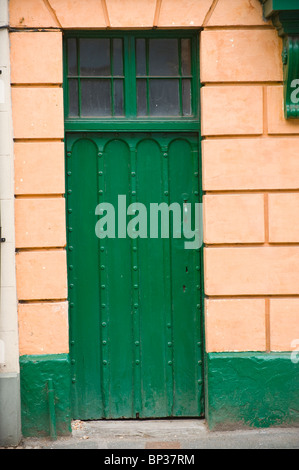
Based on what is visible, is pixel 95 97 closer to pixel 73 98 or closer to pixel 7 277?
pixel 73 98

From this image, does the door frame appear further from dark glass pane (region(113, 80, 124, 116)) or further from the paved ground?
the paved ground

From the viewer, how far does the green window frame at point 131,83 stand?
5734 mm

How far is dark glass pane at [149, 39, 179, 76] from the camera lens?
5793 millimetres

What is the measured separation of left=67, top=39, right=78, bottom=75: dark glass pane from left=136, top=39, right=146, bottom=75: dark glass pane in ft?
1.82

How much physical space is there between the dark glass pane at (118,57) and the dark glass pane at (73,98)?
1.24 ft

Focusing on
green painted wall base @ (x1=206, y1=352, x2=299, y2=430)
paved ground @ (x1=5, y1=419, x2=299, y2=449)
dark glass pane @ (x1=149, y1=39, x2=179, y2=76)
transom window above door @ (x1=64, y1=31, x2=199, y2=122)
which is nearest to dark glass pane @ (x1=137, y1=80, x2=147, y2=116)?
transom window above door @ (x1=64, y1=31, x2=199, y2=122)

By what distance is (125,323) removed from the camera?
5.85 metres

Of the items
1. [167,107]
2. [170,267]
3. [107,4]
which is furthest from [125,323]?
[107,4]

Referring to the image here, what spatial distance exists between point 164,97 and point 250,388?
272 cm

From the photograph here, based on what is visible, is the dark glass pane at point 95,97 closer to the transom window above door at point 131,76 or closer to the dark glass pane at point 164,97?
the transom window above door at point 131,76

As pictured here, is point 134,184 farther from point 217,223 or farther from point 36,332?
point 36,332

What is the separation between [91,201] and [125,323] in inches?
45.4

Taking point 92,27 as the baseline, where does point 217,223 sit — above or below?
below

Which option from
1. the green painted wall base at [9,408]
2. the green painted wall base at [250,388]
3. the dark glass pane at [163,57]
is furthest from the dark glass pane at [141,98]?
the green painted wall base at [9,408]
